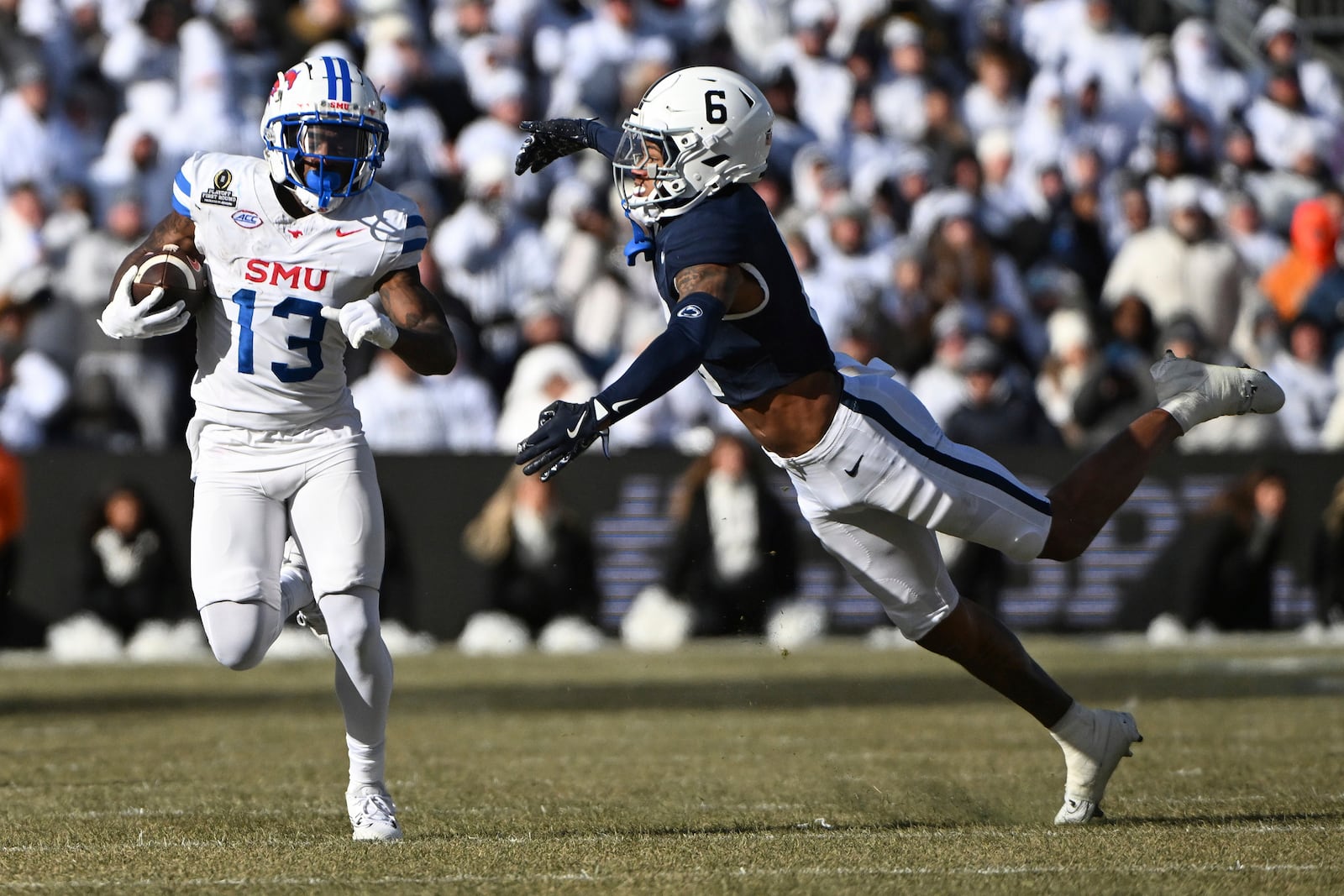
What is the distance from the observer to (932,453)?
542 centimetres

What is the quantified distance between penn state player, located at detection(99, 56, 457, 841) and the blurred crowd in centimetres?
573

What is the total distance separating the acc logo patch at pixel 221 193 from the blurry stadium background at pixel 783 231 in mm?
5597

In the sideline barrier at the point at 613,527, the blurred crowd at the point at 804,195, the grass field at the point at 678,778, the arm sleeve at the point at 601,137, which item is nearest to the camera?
the grass field at the point at 678,778

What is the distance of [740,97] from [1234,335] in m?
7.97

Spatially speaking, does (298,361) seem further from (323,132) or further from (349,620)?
(349,620)

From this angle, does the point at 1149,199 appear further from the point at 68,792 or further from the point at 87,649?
the point at 68,792

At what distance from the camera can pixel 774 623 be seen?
38.2ft

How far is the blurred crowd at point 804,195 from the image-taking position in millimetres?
11625

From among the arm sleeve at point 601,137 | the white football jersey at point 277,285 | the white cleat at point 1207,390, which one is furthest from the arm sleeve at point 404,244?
the white cleat at point 1207,390

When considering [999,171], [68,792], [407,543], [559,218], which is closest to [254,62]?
[559,218]

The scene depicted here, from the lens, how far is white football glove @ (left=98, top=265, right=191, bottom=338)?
5.25m

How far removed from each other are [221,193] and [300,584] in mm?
1068

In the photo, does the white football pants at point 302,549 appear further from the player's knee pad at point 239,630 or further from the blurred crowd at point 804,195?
the blurred crowd at point 804,195

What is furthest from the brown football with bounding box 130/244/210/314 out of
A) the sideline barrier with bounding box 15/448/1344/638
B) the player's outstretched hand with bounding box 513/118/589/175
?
the sideline barrier with bounding box 15/448/1344/638
